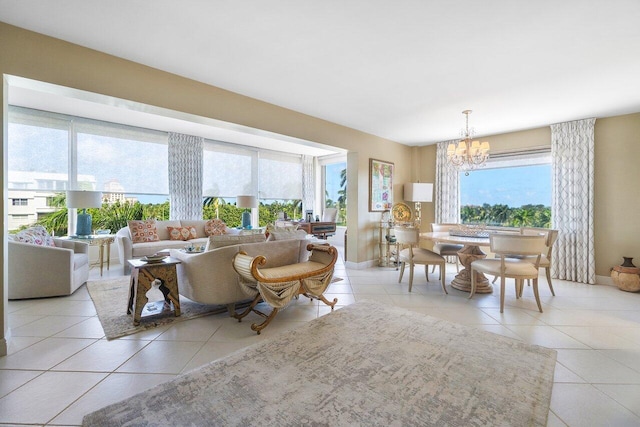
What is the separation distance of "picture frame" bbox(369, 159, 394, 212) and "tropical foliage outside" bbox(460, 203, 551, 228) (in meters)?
1.72

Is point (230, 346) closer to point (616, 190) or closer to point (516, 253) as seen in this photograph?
point (516, 253)

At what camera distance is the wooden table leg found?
12.2 feet

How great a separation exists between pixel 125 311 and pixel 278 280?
5.92 ft

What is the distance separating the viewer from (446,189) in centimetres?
577

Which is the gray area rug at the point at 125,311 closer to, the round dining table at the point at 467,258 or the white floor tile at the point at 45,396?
the white floor tile at the point at 45,396

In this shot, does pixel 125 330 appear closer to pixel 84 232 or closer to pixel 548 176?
pixel 84 232

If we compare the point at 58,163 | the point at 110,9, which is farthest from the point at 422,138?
the point at 58,163

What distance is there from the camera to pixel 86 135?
16.4 ft

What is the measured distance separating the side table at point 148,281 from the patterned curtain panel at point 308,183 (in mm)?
5474

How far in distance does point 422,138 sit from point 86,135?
6661 mm

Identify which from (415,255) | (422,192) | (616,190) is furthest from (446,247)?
(616,190)

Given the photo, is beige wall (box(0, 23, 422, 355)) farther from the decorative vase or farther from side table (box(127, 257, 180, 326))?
the decorative vase

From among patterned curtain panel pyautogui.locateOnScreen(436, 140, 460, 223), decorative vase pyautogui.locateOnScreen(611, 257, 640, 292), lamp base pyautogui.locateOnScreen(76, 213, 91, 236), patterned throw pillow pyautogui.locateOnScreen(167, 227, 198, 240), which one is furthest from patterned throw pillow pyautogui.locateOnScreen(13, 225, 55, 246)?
decorative vase pyautogui.locateOnScreen(611, 257, 640, 292)

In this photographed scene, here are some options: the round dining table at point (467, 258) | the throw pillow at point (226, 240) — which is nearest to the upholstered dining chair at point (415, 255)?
the round dining table at point (467, 258)
